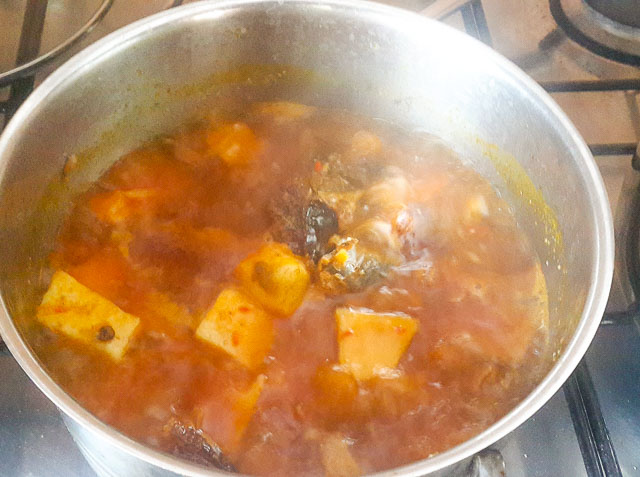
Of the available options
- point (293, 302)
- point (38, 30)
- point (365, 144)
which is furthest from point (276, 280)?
point (38, 30)

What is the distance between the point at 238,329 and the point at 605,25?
1216 millimetres

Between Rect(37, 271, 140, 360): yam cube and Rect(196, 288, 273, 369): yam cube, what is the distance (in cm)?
13

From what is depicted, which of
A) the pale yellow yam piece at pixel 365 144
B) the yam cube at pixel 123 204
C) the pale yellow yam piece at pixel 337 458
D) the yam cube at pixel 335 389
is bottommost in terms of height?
the pale yellow yam piece at pixel 337 458

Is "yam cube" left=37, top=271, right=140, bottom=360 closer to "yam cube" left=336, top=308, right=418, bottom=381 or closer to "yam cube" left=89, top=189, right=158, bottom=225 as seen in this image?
"yam cube" left=89, top=189, right=158, bottom=225

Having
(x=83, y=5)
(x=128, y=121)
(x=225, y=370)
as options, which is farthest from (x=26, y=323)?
(x=83, y=5)

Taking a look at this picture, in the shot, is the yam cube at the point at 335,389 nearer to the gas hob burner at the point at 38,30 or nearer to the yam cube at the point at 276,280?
the yam cube at the point at 276,280

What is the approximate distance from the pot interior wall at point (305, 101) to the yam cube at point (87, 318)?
50 millimetres

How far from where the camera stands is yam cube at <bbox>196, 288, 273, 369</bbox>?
1039 mm

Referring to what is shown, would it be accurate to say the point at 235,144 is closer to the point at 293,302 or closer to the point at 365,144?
the point at 365,144

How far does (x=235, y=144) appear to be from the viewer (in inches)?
52.9

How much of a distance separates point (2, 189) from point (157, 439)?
17.9 inches

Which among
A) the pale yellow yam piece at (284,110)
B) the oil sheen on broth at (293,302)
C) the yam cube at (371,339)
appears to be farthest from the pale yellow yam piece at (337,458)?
the pale yellow yam piece at (284,110)

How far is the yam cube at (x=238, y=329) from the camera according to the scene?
1.04 metres

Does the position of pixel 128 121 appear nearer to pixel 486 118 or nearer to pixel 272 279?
pixel 272 279
